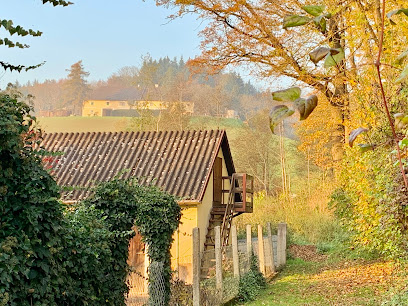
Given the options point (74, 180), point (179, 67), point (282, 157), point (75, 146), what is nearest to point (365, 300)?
point (74, 180)

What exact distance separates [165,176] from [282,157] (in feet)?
67.2

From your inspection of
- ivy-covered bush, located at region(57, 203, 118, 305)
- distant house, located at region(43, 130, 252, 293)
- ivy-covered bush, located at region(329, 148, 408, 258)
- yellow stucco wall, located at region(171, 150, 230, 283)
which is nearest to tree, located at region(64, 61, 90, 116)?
distant house, located at region(43, 130, 252, 293)

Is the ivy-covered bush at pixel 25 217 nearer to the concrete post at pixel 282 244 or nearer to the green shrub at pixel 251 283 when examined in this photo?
the green shrub at pixel 251 283

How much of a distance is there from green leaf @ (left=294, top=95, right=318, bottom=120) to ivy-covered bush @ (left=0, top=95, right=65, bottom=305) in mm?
5087

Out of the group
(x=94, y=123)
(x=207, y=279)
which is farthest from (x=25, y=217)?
(x=94, y=123)

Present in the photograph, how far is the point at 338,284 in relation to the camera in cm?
1578

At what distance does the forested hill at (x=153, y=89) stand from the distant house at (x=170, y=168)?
19185 millimetres

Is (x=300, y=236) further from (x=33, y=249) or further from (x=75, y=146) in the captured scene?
(x=33, y=249)

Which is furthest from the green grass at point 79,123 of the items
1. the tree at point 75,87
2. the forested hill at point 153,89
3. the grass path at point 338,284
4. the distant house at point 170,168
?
the grass path at point 338,284

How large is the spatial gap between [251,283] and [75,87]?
195 feet

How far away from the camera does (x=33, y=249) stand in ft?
20.5

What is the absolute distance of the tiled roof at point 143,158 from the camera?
20.8m

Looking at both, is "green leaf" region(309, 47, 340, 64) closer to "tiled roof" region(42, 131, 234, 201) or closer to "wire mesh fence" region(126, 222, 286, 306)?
"wire mesh fence" region(126, 222, 286, 306)

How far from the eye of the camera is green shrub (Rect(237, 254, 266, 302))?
1495 centimetres
